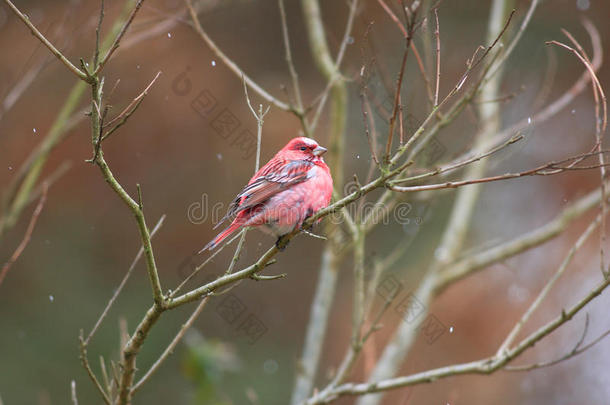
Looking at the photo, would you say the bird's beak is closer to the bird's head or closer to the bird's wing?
the bird's head

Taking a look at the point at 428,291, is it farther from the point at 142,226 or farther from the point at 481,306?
the point at 142,226

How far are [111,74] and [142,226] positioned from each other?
18.1ft

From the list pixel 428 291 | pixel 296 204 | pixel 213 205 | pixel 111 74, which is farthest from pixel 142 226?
pixel 111 74

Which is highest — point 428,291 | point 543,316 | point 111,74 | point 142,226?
point 111,74

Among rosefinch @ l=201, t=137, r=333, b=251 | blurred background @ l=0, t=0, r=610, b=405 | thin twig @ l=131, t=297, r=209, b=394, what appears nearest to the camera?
thin twig @ l=131, t=297, r=209, b=394

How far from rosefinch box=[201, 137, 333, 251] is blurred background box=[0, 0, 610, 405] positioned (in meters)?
3.25

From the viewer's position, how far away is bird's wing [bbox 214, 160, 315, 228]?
3881 millimetres

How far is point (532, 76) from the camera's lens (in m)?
8.22

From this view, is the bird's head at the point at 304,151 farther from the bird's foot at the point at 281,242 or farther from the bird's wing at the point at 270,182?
the bird's foot at the point at 281,242

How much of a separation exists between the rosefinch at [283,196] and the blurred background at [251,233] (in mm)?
3252

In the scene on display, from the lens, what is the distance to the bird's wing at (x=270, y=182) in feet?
12.7

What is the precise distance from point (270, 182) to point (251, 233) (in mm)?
3643

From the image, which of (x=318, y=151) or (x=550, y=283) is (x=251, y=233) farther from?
(x=550, y=283)

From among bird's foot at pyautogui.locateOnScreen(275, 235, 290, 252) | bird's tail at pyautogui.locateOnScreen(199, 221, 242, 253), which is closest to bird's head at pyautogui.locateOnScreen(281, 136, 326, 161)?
bird's tail at pyautogui.locateOnScreen(199, 221, 242, 253)
